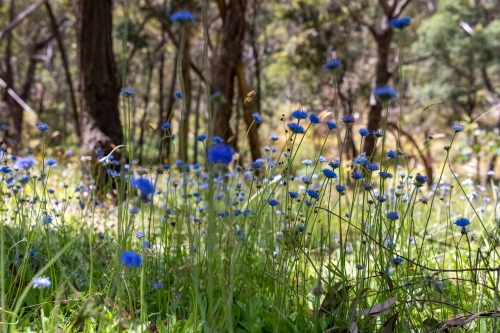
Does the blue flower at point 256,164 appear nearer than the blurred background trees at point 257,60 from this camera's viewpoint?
Yes

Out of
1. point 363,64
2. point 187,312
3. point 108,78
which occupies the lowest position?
point 187,312

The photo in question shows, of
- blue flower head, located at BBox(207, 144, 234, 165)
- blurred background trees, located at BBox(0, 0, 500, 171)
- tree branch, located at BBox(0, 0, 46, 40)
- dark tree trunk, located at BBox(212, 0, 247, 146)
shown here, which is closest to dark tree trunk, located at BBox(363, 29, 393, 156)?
blurred background trees, located at BBox(0, 0, 500, 171)

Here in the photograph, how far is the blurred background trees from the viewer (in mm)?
5320

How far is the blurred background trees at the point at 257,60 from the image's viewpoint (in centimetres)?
532

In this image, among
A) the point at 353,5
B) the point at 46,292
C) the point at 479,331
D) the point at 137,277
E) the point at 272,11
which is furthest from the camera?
the point at 272,11

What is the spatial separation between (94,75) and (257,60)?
6.76 meters

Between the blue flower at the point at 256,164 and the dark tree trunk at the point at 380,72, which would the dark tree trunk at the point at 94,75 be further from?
the dark tree trunk at the point at 380,72

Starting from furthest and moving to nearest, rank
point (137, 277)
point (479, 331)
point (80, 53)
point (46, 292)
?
point (80, 53), point (137, 277), point (46, 292), point (479, 331)

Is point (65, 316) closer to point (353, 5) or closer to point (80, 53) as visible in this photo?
point (80, 53)

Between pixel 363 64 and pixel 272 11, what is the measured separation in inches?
147

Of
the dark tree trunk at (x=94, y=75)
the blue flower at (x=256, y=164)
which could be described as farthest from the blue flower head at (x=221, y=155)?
the dark tree trunk at (x=94, y=75)

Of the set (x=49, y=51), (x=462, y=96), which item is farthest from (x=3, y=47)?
(x=462, y=96)

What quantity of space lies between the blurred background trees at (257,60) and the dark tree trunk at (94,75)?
0.4 inches

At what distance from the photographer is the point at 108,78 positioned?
13.6ft
